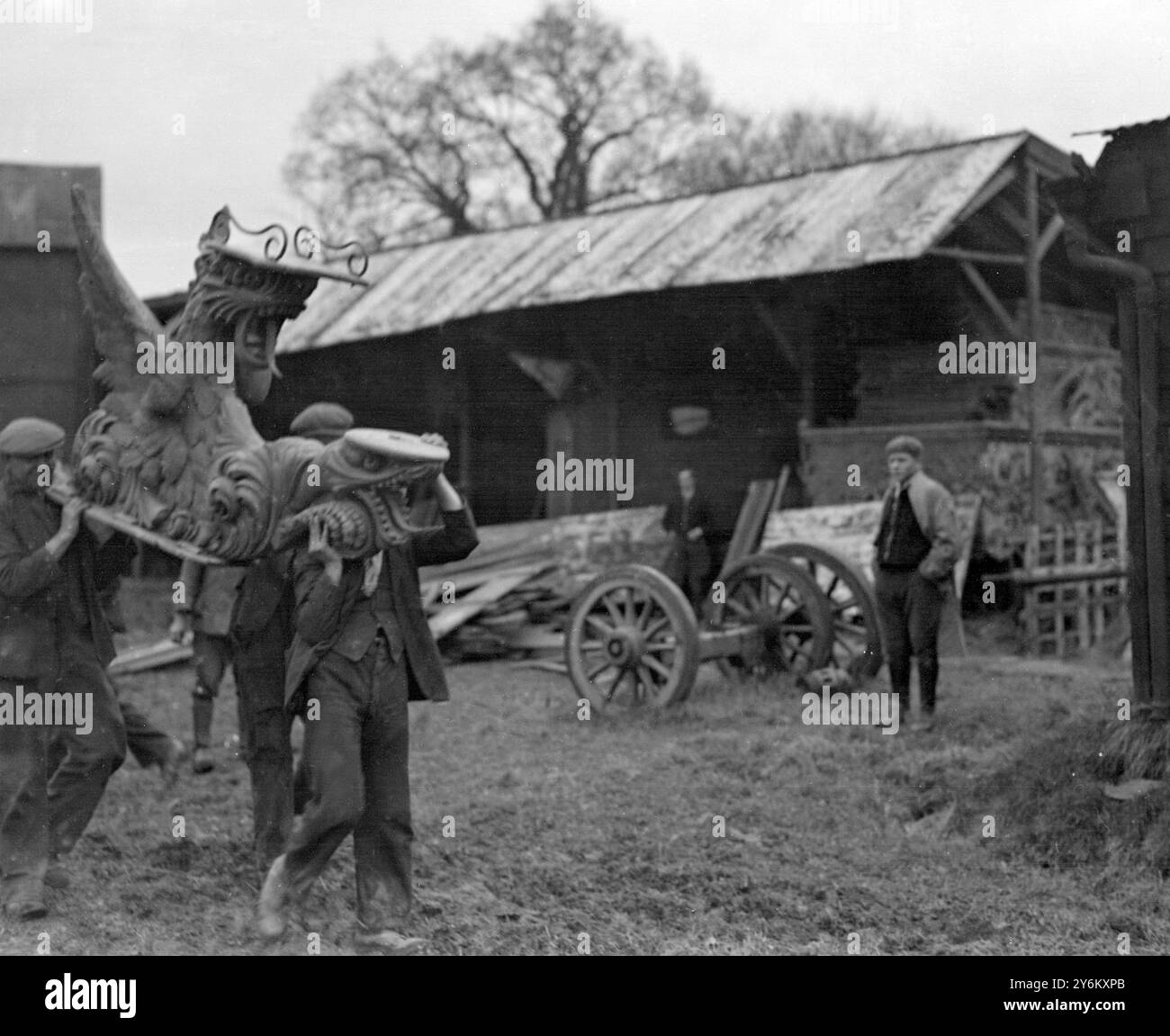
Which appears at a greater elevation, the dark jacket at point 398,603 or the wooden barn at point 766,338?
the wooden barn at point 766,338

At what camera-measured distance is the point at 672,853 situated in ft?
20.7

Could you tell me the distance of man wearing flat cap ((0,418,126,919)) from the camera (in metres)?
5.59

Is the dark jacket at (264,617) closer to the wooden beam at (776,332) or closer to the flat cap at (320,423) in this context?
the flat cap at (320,423)

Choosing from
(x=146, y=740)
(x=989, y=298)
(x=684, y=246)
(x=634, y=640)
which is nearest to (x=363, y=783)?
(x=146, y=740)

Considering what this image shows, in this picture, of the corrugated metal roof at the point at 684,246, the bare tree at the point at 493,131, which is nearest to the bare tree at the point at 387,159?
the bare tree at the point at 493,131

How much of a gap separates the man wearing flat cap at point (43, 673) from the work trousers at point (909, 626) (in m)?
4.75

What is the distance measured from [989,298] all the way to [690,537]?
11.4ft

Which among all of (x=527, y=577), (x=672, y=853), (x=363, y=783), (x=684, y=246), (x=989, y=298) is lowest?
(x=672, y=853)

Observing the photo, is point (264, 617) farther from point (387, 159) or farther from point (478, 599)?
point (387, 159)

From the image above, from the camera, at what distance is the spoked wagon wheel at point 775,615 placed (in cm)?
973

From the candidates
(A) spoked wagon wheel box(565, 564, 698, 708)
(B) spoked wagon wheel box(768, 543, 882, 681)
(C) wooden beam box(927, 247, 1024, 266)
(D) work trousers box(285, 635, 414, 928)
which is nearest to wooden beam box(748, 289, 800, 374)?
(C) wooden beam box(927, 247, 1024, 266)

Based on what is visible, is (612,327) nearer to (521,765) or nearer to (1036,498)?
(1036,498)

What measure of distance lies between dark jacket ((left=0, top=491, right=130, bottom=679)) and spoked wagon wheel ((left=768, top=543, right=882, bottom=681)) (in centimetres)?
510
